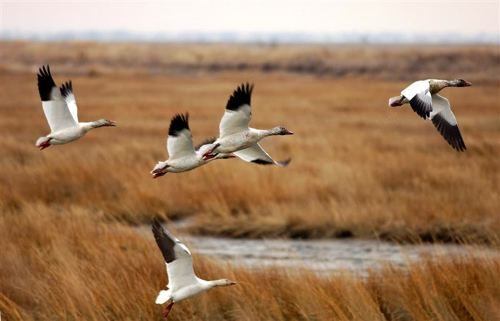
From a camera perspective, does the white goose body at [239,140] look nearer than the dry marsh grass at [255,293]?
Yes

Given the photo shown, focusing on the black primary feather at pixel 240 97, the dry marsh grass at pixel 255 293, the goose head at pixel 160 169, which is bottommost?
the dry marsh grass at pixel 255 293

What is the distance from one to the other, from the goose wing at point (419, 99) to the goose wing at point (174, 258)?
1640mm

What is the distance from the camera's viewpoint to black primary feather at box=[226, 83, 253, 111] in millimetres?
4312

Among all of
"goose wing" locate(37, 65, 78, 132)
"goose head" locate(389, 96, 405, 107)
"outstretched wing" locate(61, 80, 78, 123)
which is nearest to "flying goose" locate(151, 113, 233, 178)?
"goose wing" locate(37, 65, 78, 132)

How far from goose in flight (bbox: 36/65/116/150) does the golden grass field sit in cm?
383

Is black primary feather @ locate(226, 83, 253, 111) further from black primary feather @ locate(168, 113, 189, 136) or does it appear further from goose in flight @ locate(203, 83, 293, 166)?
black primary feather @ locate(168, 113, 189, 136)

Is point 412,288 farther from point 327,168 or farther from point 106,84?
point 106,84

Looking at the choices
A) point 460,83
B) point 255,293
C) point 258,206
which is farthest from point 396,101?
point 258,206

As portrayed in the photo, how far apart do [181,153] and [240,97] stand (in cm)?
37

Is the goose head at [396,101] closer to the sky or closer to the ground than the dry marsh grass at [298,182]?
closer to the sky

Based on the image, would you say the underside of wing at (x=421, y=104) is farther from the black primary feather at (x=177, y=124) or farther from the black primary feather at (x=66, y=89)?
the black primary feather at (x=66, y=89)

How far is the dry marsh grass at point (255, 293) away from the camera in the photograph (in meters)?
8.36

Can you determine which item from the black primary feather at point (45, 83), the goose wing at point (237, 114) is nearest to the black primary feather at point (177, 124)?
the goose wing at point (237, 114)

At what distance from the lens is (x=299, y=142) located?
66.2 feet
